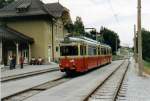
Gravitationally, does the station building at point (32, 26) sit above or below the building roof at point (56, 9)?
below

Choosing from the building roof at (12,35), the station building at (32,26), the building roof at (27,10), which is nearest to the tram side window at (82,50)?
the building roof at (12,35)

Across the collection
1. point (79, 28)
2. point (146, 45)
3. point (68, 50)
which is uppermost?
A: point (79, 28)

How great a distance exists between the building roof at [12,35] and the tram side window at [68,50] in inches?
704

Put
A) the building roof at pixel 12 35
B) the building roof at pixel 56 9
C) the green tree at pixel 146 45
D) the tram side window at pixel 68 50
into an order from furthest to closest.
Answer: the green tree at pixel 146 45 → the building roof at pixel 56 9 → the building roof at pixel 12 35 → the tram side window at pixel 68 50

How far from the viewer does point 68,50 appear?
30.1 metres

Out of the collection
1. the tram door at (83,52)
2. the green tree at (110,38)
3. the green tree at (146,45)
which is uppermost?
the green tree at (110,38)

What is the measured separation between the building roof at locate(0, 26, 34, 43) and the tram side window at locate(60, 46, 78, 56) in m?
17.9

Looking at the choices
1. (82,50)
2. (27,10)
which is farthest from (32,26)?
(82,50)

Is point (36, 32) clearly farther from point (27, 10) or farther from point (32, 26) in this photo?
point (27, 10)

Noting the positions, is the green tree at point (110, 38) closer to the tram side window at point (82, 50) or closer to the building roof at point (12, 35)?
the building roof at point (12, 35)

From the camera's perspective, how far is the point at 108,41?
125312mm

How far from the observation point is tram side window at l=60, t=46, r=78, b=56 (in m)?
29.9

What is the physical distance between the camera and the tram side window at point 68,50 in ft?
98.2

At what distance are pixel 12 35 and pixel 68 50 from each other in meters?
23.7
